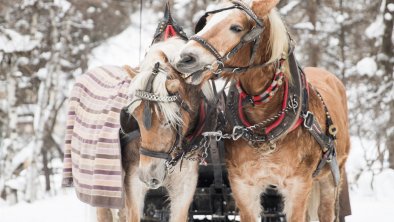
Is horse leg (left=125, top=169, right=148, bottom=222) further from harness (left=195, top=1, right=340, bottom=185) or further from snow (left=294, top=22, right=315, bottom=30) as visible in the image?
snow (left=294, top=22, right=315, bottom=30)

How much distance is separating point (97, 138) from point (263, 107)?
114 cm

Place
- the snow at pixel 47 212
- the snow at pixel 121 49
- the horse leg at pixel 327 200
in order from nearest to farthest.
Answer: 1. the horse leg at pixel 327 200
2. the snow at pixel 47 212
3. the snow at pixel 121 49

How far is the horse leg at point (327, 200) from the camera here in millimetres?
4188

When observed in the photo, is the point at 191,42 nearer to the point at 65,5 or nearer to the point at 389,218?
the point at 389,218

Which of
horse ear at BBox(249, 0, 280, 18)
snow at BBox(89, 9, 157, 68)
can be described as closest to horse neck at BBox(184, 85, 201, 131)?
horse ear at BBox(249, 0, 280, 18)

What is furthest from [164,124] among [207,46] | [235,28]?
[235,28]

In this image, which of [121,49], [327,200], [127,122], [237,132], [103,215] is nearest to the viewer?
[237,132]

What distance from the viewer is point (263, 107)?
3.27 meters

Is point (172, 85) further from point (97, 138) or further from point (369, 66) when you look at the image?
point (369, 66)

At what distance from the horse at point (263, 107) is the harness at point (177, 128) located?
0.48ft

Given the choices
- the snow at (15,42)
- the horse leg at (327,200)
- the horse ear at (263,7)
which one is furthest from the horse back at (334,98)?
the snow at (15,42)

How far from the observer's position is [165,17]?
3.70 m

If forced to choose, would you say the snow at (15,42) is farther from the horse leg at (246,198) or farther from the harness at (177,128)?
the horse leg at (246,198)

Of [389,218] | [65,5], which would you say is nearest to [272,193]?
[389,218]
